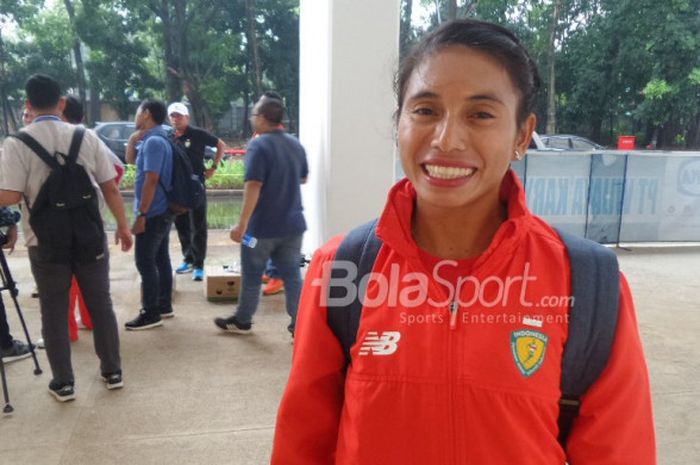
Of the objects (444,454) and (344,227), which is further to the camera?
(344,227)

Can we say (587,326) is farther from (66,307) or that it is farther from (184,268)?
(184,268)

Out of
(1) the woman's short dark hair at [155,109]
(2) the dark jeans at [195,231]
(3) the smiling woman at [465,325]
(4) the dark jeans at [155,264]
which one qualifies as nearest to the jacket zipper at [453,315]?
(3) the smiling woman at [465,325]

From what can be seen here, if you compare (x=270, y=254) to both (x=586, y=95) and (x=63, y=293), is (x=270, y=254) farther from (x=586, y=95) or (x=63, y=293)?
(x=586, y=95)

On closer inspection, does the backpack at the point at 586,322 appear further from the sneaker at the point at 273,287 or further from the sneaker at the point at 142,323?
the sneaker at the point at 273,287

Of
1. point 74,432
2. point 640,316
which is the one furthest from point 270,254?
point 640,316

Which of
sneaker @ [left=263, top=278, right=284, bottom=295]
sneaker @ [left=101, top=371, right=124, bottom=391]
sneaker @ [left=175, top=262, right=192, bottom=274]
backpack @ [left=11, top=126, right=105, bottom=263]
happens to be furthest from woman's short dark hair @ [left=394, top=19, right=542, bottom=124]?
sneaker @ [left=175, top=262, right=192, bottom=274]

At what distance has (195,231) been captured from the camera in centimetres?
553

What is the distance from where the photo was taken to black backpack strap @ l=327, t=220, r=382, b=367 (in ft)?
3.47

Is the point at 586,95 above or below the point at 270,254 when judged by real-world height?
above

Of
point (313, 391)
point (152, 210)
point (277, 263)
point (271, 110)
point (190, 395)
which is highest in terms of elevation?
point (271, 110)

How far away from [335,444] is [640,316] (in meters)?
4.39

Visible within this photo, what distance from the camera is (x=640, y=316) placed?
472cm

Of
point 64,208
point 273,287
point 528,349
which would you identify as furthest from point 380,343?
point 273,287

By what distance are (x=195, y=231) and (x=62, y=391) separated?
102 inches
